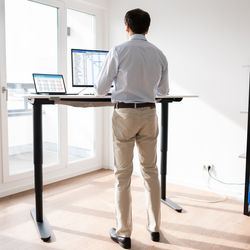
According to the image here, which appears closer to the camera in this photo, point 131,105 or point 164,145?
point 131,105

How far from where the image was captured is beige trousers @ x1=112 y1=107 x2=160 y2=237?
2.09m

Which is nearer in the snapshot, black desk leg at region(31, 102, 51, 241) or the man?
the man

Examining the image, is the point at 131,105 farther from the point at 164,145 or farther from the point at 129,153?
the point at 164,145

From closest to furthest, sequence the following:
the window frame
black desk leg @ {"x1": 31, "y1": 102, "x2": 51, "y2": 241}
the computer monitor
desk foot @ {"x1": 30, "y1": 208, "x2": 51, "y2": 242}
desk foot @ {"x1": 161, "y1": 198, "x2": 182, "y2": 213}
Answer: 1. desk foot @ {"x1": 30, "y1": 208, "x2": 51, "y2": 242}
2. black desk leg @ {"x1": 31, "y1": 102, "x2": 51, "y2": 241}
3. the computer monitor
4. desk foot @ {"x1": 161, "y1": 198, "x2": 182, "y2": 213}
5. the window frame

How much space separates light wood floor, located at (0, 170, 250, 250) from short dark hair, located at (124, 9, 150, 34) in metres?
1.39

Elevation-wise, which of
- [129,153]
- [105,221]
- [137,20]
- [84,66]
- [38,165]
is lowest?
[105,221]

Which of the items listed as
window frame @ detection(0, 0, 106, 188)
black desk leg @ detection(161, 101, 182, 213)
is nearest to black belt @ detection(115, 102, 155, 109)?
black desk leg @ detection(161, 101, 182, 213)

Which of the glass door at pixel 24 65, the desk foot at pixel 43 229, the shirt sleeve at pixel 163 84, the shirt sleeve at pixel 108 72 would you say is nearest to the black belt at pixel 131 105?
the shirt sleeve at pixel 108 72

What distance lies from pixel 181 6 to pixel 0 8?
1754 millimetres

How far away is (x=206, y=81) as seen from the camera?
10.9 ft

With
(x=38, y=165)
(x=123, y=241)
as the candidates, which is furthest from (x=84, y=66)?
(x=123, y=241)

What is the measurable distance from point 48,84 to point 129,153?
883mm

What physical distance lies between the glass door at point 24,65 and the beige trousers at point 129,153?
1369 millimetres

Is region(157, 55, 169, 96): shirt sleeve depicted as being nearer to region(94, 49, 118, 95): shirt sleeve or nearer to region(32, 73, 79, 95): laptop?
region(94, 49, 118, 95): shirt sleeve
